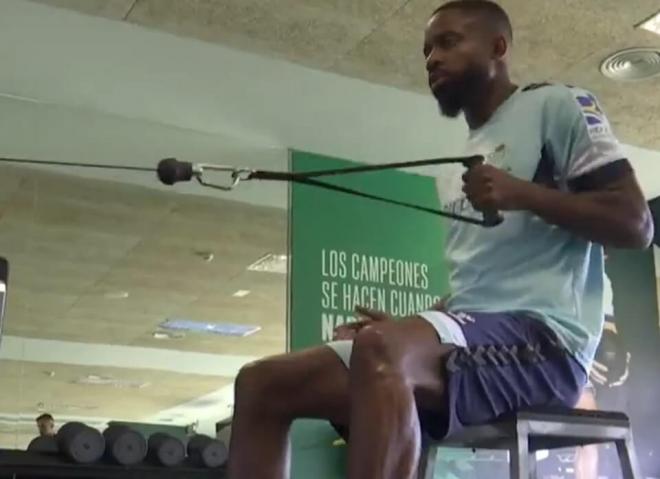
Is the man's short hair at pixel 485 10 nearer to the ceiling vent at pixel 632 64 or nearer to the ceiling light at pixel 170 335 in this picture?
the ceiling vent at pixel 632 64

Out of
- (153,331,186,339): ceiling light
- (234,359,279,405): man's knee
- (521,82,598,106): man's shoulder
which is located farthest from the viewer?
(153,331,186,339): ceiling light

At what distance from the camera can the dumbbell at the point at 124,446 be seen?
8.76 ft

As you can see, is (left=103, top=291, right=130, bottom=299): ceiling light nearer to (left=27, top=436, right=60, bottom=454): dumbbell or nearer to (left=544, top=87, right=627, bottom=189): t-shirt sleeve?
(left=27, top=436, right=60, bottom=454): dumbbell

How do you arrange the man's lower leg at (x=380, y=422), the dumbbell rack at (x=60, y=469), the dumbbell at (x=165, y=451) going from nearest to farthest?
the man's lower leg at (x=380, y=422), the dumbbell rack at (x=60, y=469), the dumbbell at (x=165, y=451)

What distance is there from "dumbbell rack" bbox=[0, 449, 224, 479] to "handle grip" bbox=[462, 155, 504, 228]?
164 cm

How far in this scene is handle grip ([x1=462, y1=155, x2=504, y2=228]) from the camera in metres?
1.39

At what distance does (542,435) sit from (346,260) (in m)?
2.07

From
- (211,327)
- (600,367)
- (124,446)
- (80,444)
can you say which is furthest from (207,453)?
(600,367)

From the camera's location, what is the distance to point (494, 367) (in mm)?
1358

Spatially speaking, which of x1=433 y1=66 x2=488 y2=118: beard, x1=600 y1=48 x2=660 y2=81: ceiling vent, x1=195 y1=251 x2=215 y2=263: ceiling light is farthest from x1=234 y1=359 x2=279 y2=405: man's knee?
x1=600 y1=48 x2=660 y2=81: ceiling vent

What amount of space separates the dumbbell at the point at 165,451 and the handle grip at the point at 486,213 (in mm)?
1646

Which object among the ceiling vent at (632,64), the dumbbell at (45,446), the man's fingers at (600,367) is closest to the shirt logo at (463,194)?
the dumbbell at (45,446)

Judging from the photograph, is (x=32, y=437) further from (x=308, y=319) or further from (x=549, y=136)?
(x=549, y=136)

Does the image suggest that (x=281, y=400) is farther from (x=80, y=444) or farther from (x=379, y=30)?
(x=379, y=30)
